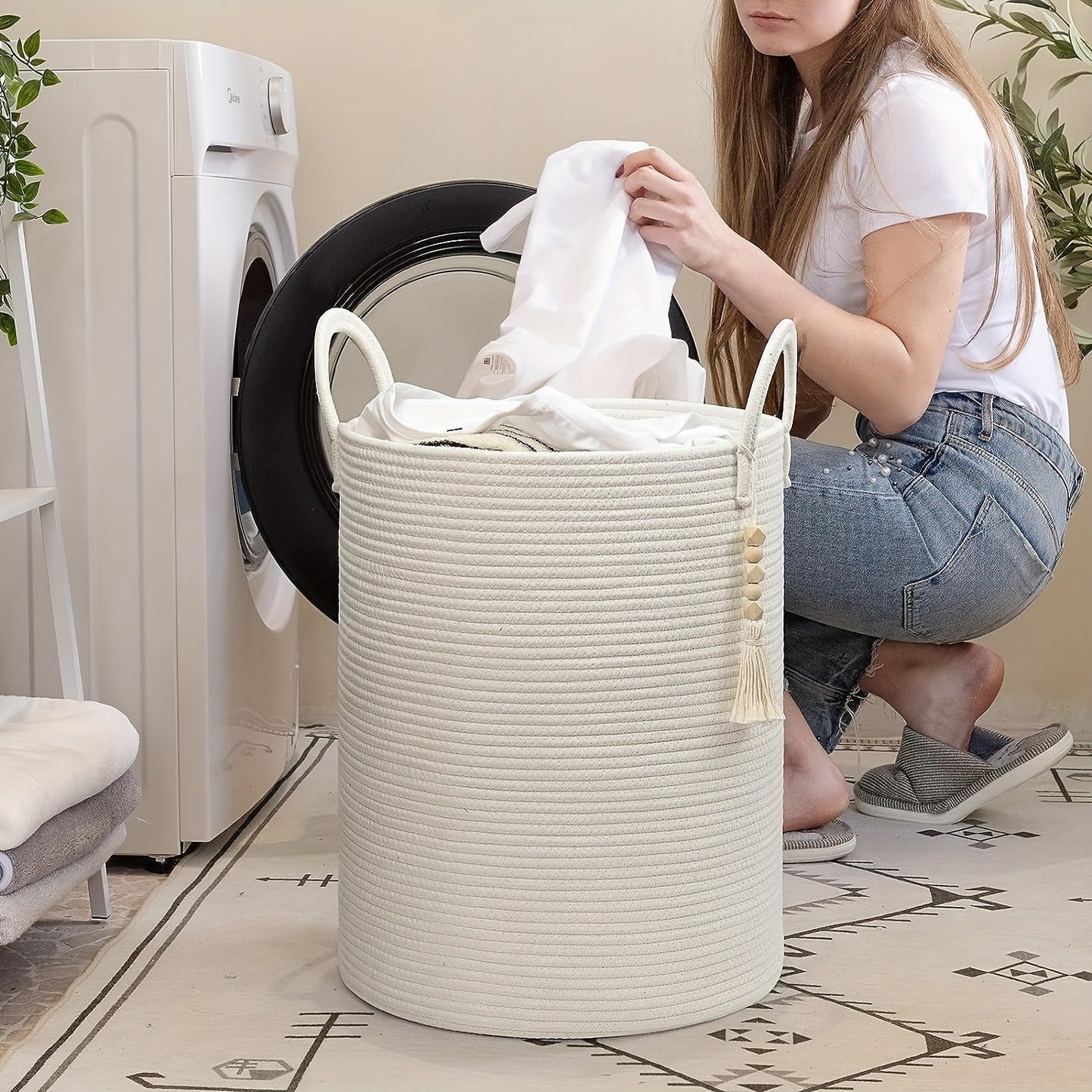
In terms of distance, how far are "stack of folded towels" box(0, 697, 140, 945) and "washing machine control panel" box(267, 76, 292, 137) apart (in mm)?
789

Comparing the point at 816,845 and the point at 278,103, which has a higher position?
the point at 278,103

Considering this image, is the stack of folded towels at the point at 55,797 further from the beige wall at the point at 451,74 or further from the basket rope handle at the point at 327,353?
the beige wall at the point at 451,74

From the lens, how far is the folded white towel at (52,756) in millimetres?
1162

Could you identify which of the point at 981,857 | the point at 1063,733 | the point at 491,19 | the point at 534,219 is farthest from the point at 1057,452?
the point at 491,19

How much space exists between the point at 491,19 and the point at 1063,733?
1.26m

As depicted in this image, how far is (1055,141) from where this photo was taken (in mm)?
1797

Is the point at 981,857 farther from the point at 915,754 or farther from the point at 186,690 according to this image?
the point at 186,690

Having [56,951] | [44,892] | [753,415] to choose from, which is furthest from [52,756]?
[753,415]

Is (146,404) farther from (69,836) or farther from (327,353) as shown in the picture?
(69,836)

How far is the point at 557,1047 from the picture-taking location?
1146 mm

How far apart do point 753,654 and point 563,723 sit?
0.17 metres

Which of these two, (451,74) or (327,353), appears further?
(451,74)

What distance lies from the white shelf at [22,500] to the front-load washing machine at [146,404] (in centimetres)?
12

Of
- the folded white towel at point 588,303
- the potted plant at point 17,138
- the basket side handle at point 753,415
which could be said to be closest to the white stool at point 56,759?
the potted plant at point 17,138
